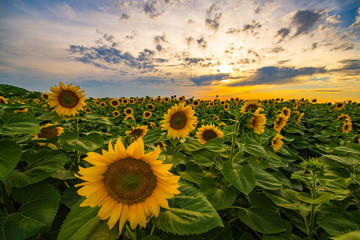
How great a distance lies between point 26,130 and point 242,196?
8.02 ft

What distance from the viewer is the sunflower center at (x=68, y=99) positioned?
2807mm

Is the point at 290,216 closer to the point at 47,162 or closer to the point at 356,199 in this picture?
the point at 356,199

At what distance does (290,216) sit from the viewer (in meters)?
2.37

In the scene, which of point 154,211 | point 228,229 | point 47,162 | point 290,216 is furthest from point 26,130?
point 290,216

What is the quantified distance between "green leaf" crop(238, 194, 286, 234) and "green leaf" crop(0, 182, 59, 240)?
170 centimetres

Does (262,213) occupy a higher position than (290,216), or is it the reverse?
(262,213)

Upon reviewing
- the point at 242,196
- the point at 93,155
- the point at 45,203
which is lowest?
the point at 242,196

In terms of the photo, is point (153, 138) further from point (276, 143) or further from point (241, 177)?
point (276, 143)

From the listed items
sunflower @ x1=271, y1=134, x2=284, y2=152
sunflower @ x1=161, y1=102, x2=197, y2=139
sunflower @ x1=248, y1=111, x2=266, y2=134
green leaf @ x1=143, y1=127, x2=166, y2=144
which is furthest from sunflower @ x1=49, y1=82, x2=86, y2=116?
sunflower @ x1=271, y1=134, x2=284, y2=152

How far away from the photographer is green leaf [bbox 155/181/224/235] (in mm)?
1079

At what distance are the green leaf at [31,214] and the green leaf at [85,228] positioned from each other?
441 mm

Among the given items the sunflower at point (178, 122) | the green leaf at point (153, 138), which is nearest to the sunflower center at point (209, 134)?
the sunflower at point (178, 122)

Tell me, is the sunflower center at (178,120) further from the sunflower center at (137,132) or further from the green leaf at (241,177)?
the green leaf at (241,177)

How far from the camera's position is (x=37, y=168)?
5.56 ft
